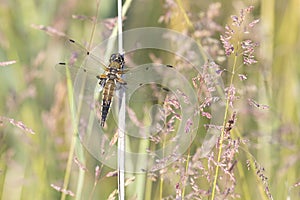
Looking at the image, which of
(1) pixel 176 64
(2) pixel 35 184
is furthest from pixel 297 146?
(2) pixel 35 184

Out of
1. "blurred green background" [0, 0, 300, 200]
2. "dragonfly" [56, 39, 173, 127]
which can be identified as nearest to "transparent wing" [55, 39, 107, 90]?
"dragonfly" [56, 39, 173, 127]

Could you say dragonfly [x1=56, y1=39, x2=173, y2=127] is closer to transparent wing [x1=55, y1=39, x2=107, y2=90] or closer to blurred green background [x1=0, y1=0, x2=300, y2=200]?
transparent wing [x1=55, y1=39, x2=107, y2=90]

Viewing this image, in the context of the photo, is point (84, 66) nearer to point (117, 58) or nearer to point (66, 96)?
point (117, 58)

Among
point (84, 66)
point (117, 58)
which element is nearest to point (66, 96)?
point (84, 66)

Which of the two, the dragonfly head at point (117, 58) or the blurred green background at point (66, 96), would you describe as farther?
the blurred green background at point (66, 96)

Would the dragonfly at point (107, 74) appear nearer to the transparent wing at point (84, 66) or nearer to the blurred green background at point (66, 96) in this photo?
the transparent wing at point (84, 66)

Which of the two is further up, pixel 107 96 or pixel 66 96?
pixel 66 96

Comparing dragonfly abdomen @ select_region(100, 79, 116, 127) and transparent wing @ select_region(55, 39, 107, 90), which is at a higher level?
transparent wing @ select_region(55, 39, 107, 90)

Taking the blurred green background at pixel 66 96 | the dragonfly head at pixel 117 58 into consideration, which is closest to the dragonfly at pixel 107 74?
the dragonfly head at pixel 117 58
